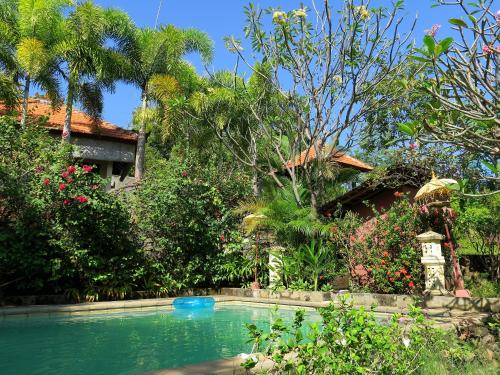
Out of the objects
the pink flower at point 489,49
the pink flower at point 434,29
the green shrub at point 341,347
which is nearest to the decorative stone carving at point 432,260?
the pink flower at point 434,29

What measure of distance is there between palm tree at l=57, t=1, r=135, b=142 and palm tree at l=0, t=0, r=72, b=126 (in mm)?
691

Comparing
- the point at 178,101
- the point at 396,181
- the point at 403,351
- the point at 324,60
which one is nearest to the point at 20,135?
the point at 178,101

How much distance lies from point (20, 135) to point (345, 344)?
420 inches

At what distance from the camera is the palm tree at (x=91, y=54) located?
19.5 metres

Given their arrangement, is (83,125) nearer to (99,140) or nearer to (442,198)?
(99,140)

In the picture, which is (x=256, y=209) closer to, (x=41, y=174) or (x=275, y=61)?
(x=275, y=61)

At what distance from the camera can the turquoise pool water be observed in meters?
5.48

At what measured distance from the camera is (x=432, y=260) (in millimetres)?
9047

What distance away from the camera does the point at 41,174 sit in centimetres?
1079

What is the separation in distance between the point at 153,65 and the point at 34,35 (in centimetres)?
551

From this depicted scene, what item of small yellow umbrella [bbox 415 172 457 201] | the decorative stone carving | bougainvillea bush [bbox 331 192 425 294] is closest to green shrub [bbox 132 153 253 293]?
bougainvillea bush [bbox 331 192 425 294]

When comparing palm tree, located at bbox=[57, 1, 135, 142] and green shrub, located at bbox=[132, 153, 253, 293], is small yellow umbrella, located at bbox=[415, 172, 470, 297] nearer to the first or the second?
green shrub, located at bbox=[132, 153, 253, 293]

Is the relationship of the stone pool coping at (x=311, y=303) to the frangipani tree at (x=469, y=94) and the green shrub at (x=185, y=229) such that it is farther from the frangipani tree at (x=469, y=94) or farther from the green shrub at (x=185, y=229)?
the frangipani tree at (x=469, y=94)

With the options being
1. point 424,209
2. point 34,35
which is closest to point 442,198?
point 424,209
